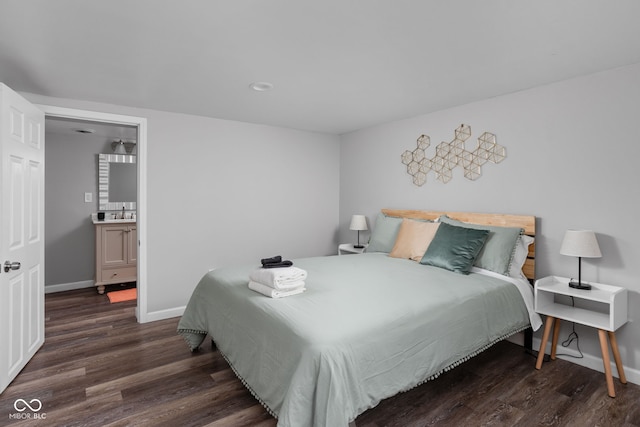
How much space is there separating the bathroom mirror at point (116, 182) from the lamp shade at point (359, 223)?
3.61 m

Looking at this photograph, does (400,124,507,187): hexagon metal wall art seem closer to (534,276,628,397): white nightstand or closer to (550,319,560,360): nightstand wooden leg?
(534,276,628,397): white nightstand

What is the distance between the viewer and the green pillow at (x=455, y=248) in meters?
2.96

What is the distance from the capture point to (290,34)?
2.05 m

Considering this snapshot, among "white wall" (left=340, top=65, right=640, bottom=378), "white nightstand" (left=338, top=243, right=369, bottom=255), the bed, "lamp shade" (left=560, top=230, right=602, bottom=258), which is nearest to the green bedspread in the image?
the bed

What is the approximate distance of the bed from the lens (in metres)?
1.64

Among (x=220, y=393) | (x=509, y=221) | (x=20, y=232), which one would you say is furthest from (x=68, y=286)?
(x=509, y=221)

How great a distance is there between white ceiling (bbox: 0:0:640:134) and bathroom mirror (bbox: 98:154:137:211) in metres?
2.21

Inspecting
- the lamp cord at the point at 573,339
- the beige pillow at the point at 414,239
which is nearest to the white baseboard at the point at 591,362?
the lamp cord at the point at 573,339

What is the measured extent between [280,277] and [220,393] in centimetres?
97

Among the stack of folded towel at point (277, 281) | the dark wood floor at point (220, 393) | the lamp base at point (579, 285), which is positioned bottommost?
the dark wood floor at point (220, 393)

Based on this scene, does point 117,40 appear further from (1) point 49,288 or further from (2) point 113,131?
(1) point 49,288

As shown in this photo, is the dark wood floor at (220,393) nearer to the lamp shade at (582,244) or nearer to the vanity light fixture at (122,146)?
the lamp shade at (582,244)

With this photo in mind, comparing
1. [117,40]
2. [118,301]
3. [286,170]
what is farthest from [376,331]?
[118,301]

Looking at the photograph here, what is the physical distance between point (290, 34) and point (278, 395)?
2.05 m
